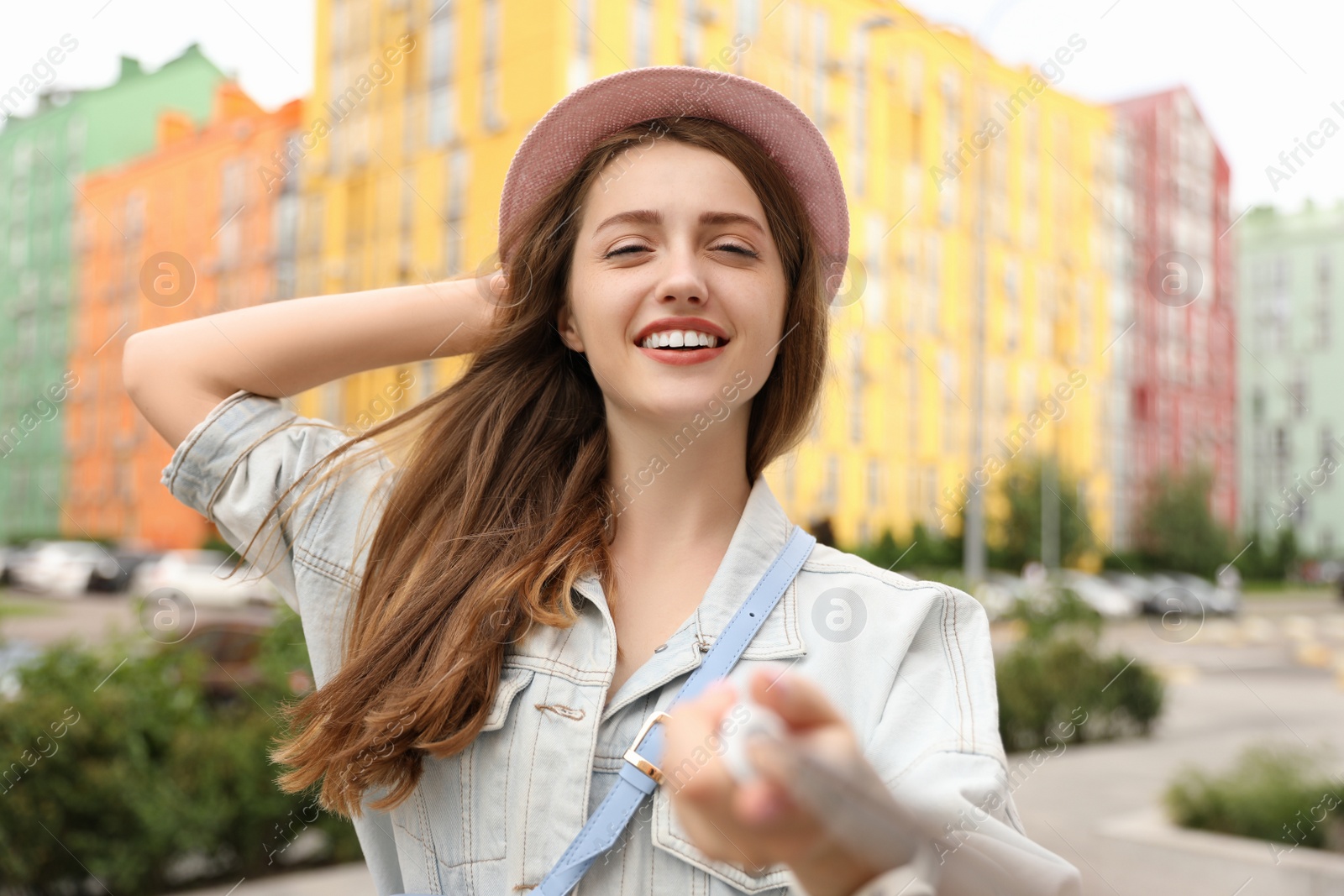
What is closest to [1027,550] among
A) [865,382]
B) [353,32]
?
[865,382]

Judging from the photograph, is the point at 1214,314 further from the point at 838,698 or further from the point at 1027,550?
the point at 838,698

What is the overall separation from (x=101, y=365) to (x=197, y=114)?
37.4 ft

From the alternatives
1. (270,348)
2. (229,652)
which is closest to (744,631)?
(270,348)

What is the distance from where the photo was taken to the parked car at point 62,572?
25297 mm

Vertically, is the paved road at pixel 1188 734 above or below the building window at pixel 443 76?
below

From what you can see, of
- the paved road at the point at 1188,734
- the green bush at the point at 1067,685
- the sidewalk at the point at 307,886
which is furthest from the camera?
the green bush at the point at 1067,685

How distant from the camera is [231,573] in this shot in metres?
1.62

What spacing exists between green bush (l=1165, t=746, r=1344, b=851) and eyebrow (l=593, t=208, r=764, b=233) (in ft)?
18.5

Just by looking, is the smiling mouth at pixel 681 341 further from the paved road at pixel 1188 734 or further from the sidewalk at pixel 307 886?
the sidewalk at pixel 307 886

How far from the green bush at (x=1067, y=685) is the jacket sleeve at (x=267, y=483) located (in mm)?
7510

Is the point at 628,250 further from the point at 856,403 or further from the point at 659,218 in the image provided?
the point at 856,403

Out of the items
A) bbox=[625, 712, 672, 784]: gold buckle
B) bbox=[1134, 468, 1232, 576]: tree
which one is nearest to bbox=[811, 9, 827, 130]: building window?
bbox=[1134, 468, 1232, 576]: tree

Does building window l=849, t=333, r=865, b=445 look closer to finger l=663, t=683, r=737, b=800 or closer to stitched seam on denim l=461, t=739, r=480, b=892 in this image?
stitched seam on denim l=461, t=739, r=480, b=892

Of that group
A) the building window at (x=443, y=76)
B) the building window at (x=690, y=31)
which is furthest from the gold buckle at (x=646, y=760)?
the building window at (x=443, y=76)
